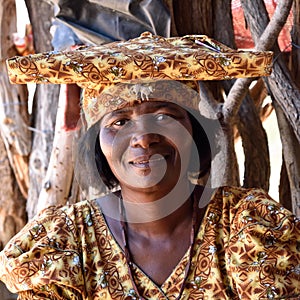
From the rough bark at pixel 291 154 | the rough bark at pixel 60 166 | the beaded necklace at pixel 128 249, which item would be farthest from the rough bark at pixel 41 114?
the beaded necklace at pixel 128 249

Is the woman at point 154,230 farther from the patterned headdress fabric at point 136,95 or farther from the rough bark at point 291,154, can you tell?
the rough bark at point 291,154

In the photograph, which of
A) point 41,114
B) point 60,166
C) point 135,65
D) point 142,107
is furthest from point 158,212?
point 41,114

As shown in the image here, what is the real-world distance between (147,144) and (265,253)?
0.39m

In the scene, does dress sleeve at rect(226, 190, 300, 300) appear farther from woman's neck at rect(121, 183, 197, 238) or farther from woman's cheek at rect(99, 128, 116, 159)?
woman's cheek at rect(99, 128, 116, 159)

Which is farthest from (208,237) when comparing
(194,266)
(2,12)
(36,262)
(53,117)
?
(2,12)

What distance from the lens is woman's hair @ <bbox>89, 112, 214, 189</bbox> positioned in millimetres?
2100

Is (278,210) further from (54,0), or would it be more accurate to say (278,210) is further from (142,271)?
(54,0)

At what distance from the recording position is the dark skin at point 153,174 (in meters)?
1.93

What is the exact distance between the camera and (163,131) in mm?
1949

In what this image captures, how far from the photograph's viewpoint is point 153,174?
193 centimetres

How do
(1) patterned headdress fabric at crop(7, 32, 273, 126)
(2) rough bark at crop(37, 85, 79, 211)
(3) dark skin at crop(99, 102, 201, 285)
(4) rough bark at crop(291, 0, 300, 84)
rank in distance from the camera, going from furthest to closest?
1. (2) rough bark at crop(37, 85, 79, 211)
2. (4) rough bark at crop(291, 0, 300, 84)
3. (3) dark skin at crop(99, 102, 201, 285)
4. (1) patterned headdress fabric at crop(7, 32, 273, 126)

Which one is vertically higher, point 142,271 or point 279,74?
point 279,74

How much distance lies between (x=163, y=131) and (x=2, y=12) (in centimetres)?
278

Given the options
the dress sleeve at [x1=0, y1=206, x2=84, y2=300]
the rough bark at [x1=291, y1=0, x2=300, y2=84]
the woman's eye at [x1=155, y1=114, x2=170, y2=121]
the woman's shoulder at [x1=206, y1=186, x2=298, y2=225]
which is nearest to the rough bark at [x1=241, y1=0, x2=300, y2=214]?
the rough bark at [x1=291, y1=0, x2=300, y2=84]
